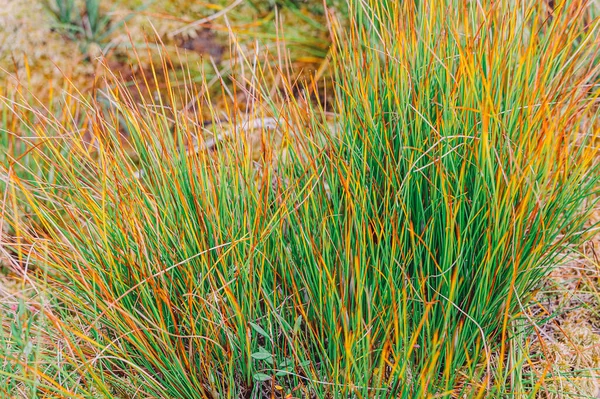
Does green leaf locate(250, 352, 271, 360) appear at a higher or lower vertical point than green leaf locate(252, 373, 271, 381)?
higher

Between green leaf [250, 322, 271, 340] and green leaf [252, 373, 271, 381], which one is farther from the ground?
green leaf [250, 322, 271, 340]

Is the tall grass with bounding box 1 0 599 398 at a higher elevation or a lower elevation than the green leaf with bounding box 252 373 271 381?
higher

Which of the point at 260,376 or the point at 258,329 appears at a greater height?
the point at 258,329

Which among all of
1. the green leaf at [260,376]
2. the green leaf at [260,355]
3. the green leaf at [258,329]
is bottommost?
the green leaf at [260,376]

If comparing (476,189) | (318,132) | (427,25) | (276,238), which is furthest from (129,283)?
(427,25)

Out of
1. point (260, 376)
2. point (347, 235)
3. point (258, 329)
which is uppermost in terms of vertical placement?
point (347, 235)

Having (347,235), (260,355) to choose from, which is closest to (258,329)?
(260,355)

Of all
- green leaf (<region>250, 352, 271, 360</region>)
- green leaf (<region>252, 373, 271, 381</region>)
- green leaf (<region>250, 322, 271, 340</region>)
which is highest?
green leaf (<region>250, 322, 271, 340</region>)

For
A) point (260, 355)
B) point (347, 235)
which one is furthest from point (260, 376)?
point (347, 235)

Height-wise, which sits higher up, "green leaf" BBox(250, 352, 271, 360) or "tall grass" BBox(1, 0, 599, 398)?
"tall grass" BBox(1, 0, 599, 398)

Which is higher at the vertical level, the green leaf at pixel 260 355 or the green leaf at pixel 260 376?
the green leaf at pixel 260 355

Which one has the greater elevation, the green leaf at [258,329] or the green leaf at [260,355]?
the green leaf at [258,329]

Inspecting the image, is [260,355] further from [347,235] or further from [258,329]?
[347,235]

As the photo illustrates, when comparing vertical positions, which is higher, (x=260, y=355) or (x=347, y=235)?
(x=347, y=235)
